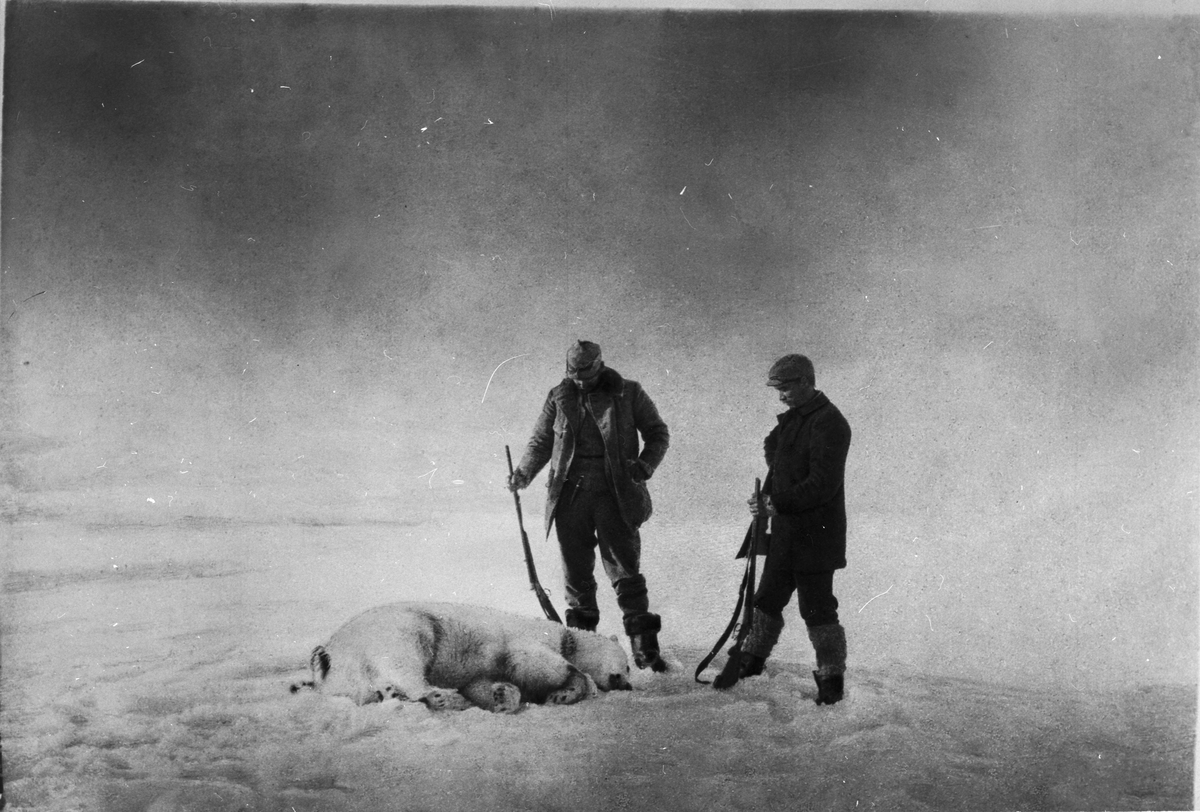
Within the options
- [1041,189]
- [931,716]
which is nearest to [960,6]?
[1041,189]

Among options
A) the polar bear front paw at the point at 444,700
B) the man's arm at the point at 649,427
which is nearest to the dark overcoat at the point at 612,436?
the man's arm at the point at 649,427

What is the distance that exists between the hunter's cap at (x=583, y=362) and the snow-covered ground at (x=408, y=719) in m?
0.64

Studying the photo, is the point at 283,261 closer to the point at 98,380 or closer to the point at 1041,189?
the point at 98,380

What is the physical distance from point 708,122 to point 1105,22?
1532mm

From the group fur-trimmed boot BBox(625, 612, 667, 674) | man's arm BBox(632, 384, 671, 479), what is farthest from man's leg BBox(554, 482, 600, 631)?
man's arm BBox(632, 384, 671, 479)

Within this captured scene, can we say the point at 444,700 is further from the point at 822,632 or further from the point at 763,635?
the point at 822,632

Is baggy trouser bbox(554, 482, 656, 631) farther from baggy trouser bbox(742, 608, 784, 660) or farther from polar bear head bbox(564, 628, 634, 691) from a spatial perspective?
baggy trouser bbox(742, 608, 784, 660)

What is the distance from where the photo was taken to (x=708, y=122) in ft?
14.4

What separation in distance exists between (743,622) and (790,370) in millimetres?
915

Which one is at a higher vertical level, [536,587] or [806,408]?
[806,408]

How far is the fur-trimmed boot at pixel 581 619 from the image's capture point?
167 inches

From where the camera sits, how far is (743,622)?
4.23 m

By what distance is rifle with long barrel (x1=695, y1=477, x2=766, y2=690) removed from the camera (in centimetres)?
419

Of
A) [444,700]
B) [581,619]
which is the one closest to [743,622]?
[581,619]
